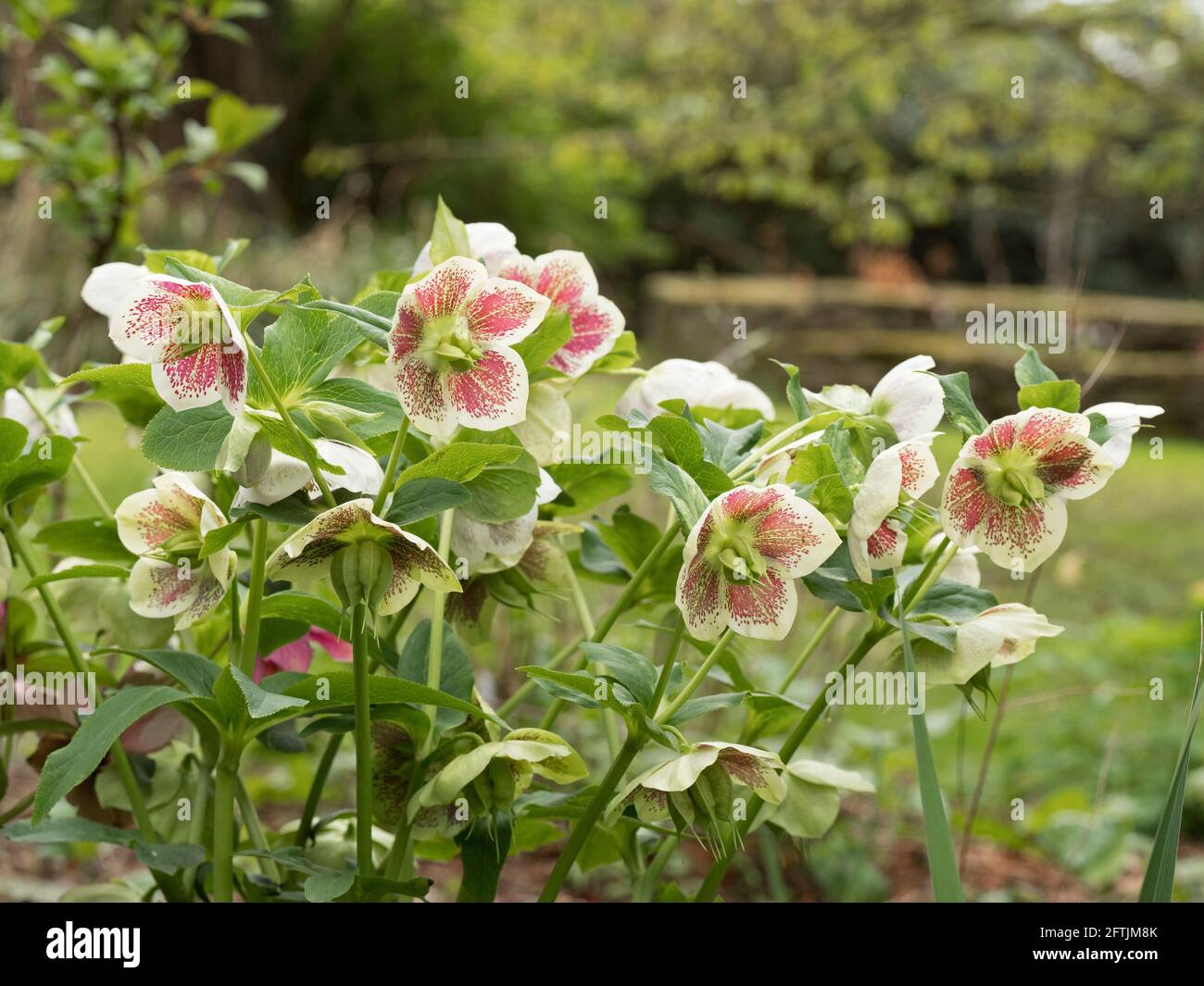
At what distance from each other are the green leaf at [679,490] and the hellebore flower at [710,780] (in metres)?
0.10

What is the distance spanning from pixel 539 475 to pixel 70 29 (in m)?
0.91

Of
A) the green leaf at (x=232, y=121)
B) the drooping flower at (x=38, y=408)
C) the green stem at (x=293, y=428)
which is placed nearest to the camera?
the green stem at (x=293, y=428)

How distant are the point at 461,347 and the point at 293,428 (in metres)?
0.08

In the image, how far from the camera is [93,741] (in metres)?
0.49

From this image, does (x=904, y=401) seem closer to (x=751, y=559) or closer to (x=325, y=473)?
(x=751, y=559)

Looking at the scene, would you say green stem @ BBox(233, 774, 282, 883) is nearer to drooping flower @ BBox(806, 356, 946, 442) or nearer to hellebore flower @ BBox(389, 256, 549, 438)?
hellebore flower @ BBox(389, 256, 549, 438)

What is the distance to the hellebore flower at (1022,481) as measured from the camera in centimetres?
51

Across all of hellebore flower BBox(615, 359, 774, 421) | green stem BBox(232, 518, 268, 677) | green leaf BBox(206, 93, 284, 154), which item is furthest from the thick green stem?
green leaf BBox(206, 93, 284, 154)

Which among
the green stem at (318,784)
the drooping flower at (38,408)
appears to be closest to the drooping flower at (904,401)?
the green stem at (318,784)

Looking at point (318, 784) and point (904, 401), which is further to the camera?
point (318, 784)

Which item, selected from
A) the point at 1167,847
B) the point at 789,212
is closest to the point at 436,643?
the point at 1167,847

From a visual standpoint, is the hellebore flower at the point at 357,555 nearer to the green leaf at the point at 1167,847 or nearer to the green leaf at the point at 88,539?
the green leaf at the point at 88,539

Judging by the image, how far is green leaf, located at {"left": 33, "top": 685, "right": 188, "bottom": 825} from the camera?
481 mm

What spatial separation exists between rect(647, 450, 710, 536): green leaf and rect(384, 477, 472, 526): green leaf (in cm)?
8
